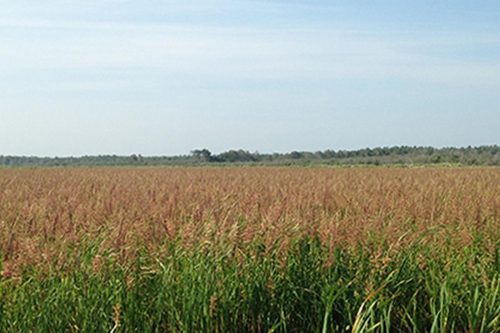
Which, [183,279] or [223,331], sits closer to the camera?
[223,331]

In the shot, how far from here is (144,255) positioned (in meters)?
4.62

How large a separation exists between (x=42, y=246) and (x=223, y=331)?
1.63 m

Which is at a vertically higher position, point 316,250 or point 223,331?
point 316,250

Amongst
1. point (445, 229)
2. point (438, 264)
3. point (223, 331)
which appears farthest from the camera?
point (445, 229)

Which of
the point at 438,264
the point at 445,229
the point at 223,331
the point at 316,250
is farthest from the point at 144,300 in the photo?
the point at 445,229

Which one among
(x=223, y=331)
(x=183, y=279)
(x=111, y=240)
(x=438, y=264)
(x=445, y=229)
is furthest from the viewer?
(x=445, y=229)

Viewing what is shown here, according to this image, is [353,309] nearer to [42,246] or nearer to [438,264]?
[438,264]

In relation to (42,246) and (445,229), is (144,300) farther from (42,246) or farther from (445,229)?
(445,229)

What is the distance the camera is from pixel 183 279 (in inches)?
145

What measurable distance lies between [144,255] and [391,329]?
5.95 feet

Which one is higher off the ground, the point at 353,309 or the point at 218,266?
the point at 218,266

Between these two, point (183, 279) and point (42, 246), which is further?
point (42, 246)

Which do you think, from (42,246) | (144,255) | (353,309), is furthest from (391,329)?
(42,246)

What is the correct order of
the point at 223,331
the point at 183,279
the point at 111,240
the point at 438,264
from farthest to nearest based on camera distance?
1. the point at 438,264
2. the point at 111,240
3. the point at 183,279
4. the point at 223,331
